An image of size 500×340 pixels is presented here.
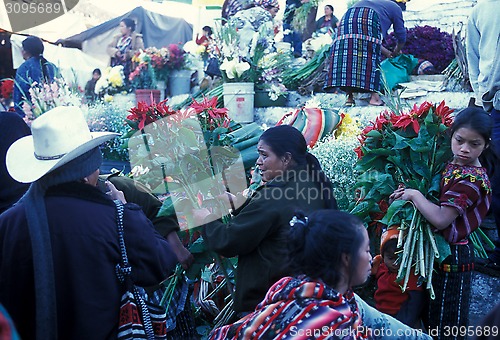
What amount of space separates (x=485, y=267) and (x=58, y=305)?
9.64ft

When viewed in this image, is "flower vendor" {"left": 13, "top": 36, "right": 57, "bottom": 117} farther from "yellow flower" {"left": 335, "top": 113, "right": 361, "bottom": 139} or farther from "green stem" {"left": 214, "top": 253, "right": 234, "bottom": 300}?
"green stem" {"left": 214, "top": 253, "right": 234, "bottom": 300}

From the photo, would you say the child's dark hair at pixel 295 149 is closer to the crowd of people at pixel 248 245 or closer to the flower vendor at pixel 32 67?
the crowd of people at pixel 248 245

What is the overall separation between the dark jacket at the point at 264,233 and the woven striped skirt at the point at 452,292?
3.02 feet

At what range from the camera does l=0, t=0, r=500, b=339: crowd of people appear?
1960mm

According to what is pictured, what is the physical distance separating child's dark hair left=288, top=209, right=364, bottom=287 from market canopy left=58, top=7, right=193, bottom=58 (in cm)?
1237

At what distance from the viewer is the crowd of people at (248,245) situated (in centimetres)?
196

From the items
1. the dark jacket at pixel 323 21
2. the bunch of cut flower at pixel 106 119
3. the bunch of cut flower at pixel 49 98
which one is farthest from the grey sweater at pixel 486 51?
the dark jacket at pixel 323 21

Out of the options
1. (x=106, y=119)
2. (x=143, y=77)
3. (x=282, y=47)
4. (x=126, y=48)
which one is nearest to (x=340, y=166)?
(x=106, y=119)

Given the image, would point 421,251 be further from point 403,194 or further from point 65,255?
point 65,255

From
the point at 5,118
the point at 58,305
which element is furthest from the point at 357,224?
the point at 5,118

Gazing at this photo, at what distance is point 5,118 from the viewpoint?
3148 millimetres

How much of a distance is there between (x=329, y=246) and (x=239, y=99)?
17.0 ft

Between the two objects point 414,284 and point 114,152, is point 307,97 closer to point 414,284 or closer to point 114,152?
point 114,152

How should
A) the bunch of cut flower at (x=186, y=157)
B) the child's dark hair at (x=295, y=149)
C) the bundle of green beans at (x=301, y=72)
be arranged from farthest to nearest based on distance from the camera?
the bundle of green beans at (x=301, y=72) → the bunch of cut flower at (x=186, y=157) → the child's dark hair at (x=295, y=149)
